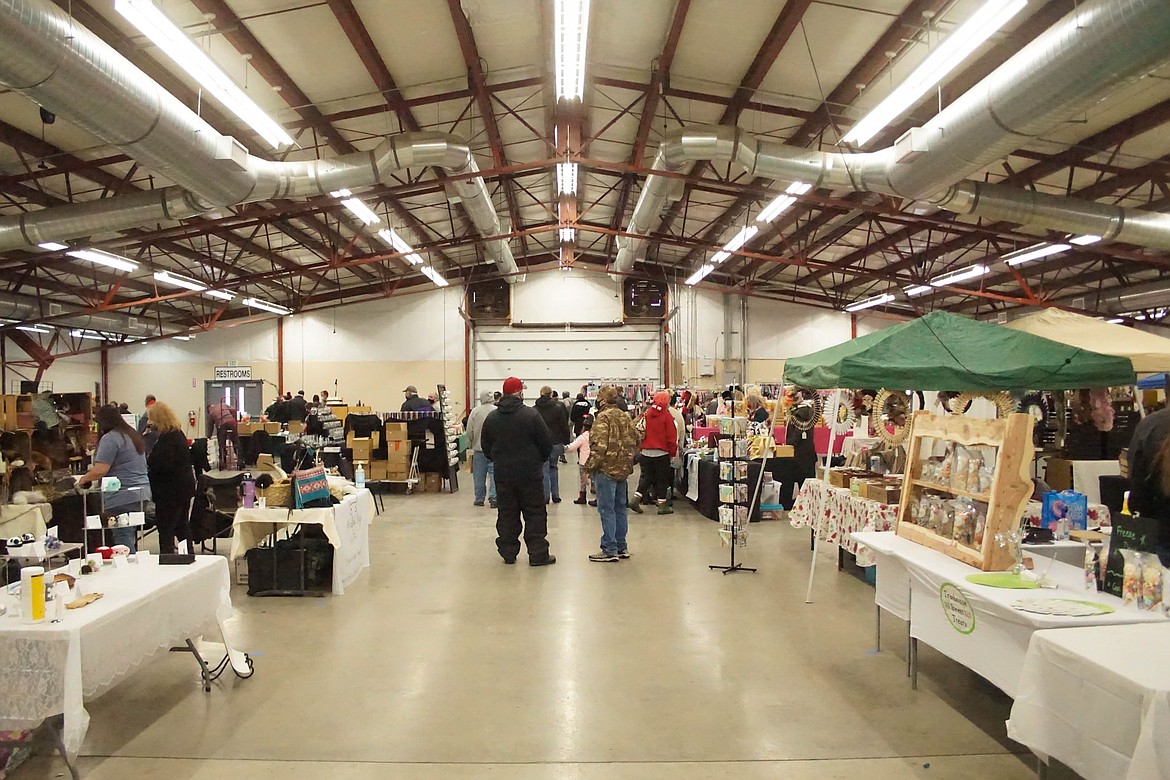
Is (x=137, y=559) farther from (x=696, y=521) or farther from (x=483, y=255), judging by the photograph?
(x=483, y=255)

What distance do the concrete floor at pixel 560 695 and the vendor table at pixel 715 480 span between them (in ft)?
8.40

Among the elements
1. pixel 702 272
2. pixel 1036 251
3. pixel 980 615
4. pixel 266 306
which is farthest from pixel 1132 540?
pixel 266 306

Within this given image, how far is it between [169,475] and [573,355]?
43.6 feet

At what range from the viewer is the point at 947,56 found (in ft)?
15.6

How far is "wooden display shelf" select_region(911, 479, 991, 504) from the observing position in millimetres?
3332

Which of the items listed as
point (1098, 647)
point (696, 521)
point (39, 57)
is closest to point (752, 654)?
point (1098, 647)

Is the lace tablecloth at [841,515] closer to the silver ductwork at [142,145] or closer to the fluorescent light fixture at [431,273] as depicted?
the silver ductwork at [142,145]

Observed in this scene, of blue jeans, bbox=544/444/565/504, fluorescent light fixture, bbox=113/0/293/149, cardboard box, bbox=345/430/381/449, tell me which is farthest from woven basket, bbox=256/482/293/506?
cardboard box, bbox=345/430/381/449

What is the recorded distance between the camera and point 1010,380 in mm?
Result: 4129

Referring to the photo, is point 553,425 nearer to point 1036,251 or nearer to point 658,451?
point 658,451

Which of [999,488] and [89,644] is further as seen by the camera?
[999,488]

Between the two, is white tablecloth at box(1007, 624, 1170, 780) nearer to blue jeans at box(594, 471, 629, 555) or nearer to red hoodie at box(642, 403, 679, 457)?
blue jeans at box(594, 471, 629, 555)

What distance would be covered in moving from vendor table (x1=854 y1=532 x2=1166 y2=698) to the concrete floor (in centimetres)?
33

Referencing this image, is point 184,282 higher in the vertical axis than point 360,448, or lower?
higher
